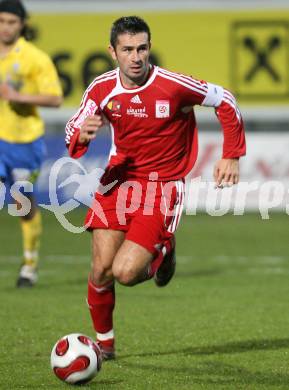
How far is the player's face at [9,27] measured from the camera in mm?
11398

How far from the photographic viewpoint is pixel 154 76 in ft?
25.2

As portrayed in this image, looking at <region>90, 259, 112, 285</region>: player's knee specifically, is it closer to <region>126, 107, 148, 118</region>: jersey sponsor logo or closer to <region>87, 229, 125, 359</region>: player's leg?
<region>87, 229, 125, 359</region>: player's leg

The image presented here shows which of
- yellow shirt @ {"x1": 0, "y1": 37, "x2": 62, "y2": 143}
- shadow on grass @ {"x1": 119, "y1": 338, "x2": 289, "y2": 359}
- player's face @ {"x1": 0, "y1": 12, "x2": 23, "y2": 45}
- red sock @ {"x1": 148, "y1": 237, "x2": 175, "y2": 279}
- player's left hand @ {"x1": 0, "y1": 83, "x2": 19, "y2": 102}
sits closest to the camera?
red sock @ {"x1": 148, "y1": 237, "x2": 175, "y2": 279}

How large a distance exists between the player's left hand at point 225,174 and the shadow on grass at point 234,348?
4.13ft

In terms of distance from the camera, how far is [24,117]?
1177cm

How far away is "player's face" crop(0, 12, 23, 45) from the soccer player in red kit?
3982 mm

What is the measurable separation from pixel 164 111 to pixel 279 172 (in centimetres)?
1301

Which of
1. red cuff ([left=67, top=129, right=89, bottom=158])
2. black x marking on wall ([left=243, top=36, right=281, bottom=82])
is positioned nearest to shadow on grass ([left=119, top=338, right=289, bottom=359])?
red cuff ([left=67, top=129, right=89, bottom=158])

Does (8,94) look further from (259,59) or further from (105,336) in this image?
(259,59)

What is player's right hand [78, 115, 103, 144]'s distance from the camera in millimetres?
6973

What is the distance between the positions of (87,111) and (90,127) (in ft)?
1.70

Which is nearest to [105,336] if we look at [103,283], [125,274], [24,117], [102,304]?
[102,304]

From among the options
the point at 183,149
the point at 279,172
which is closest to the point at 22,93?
the point at 183,149

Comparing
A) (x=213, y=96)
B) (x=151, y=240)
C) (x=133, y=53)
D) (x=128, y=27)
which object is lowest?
(x=151, y=240)
